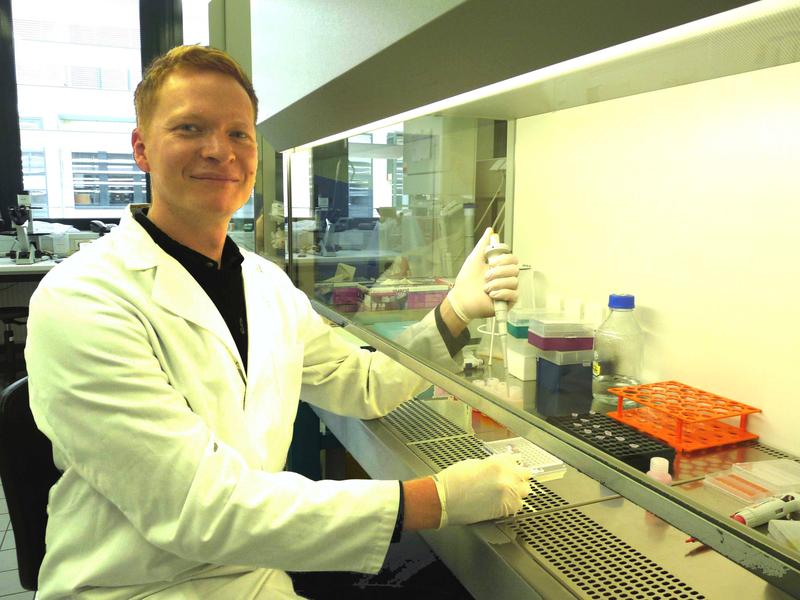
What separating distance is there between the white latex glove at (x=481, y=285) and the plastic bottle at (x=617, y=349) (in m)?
0.23

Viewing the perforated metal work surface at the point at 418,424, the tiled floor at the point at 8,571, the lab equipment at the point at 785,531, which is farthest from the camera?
the tiled floor at the point at 8,571

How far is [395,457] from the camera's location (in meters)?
1.24

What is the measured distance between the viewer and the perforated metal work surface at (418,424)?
52.5 inches

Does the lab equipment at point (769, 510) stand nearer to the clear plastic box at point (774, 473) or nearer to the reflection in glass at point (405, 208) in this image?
the clear plastic box at point (774, 473)

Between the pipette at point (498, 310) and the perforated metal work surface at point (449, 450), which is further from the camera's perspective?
the pipette at point (498, 310)

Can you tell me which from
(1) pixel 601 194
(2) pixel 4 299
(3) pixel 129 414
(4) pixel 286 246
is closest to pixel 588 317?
(1) pixel 601 194

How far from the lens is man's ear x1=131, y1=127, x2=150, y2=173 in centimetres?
126

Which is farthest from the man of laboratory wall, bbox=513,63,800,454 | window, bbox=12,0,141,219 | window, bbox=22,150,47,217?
window, bbox=22,150,47,217

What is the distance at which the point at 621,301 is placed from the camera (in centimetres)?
139

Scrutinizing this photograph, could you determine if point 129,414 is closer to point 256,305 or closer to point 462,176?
point 256,305

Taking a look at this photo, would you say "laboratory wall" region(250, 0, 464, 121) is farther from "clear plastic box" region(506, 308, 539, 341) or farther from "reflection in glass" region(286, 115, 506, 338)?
"clear plastic box" region(506, 308, 539, 341)

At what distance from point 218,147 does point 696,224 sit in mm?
1006

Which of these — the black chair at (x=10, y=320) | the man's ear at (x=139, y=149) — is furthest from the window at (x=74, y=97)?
the man's ear at (x=139, y=149)

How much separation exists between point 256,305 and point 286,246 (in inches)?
43.0
